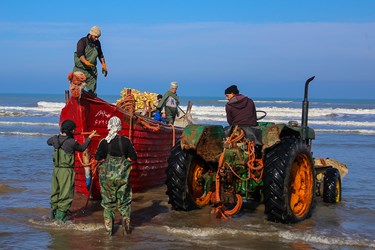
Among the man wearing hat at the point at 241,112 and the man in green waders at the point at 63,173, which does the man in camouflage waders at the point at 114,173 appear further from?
the man wearing hat at the point at 241,112

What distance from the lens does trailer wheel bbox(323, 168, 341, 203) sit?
952 cm

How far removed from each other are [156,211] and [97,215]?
3.14 ft

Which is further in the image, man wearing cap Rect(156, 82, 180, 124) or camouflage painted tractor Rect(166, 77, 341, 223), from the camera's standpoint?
man wearing cap Rect(156, 82, 180, 124)

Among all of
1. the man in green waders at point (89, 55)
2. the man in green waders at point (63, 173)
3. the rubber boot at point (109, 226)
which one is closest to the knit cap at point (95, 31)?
the man in green waders at point (89, 55)

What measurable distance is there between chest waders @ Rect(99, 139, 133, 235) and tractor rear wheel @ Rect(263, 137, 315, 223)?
74.8 inches

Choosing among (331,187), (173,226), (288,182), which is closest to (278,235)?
(288,182)

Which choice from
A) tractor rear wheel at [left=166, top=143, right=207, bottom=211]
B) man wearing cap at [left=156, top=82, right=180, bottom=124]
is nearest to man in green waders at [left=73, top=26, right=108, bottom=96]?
tractor rear wheel at [left=166, top=143, right=207, bottom=211]

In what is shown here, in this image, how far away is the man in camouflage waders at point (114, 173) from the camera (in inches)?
267

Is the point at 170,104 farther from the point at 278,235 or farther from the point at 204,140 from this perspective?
the point at 278,235

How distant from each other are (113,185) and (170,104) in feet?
17.6

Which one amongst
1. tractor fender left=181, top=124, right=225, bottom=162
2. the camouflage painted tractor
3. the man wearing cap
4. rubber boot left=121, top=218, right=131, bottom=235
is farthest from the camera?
the man wearing cap

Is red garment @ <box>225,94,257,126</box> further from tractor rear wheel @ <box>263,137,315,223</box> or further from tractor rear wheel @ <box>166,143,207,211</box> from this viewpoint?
tractor rear wheel @ <box>166,143,207,211</box>

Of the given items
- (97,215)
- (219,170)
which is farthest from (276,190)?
(97,215)

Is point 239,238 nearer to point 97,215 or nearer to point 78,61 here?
point 97,215
